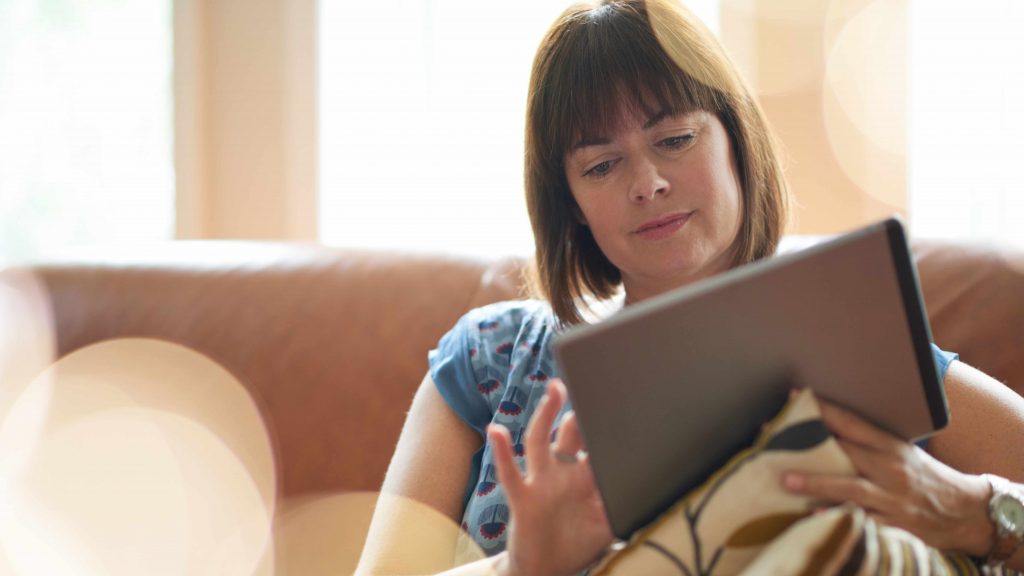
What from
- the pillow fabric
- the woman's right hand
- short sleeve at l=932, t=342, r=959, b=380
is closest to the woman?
short sleeve at l=932, t=342, r=959, b=380

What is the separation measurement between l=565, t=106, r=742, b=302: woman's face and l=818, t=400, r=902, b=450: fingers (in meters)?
0.45

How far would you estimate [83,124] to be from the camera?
272 cm

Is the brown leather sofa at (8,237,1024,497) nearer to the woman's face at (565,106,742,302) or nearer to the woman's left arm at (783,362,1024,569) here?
the woman's face at (565,106,742,302)

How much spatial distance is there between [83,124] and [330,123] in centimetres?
76

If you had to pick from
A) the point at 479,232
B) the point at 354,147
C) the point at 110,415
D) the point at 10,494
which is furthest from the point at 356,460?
the point at 354,147

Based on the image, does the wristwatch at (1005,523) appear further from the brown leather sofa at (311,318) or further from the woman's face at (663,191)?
the brown leather sofa at (311,318)

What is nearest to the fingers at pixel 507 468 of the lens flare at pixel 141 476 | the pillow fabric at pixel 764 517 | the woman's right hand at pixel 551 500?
the woman's right hand at pixel 551 500

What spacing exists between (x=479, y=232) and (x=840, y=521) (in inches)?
83.1

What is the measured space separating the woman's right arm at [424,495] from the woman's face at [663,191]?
33cm

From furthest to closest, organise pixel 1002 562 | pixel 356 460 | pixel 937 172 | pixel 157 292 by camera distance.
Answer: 1. pixel 937 172
2. pixel 157 292
3. pixel 356 460
4. pixel 1002 562

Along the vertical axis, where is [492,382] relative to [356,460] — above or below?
above

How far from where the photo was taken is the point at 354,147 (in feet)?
9.07

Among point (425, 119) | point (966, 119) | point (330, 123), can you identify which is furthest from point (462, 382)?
point (966, 119)

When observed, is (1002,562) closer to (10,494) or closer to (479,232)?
(10,494)
